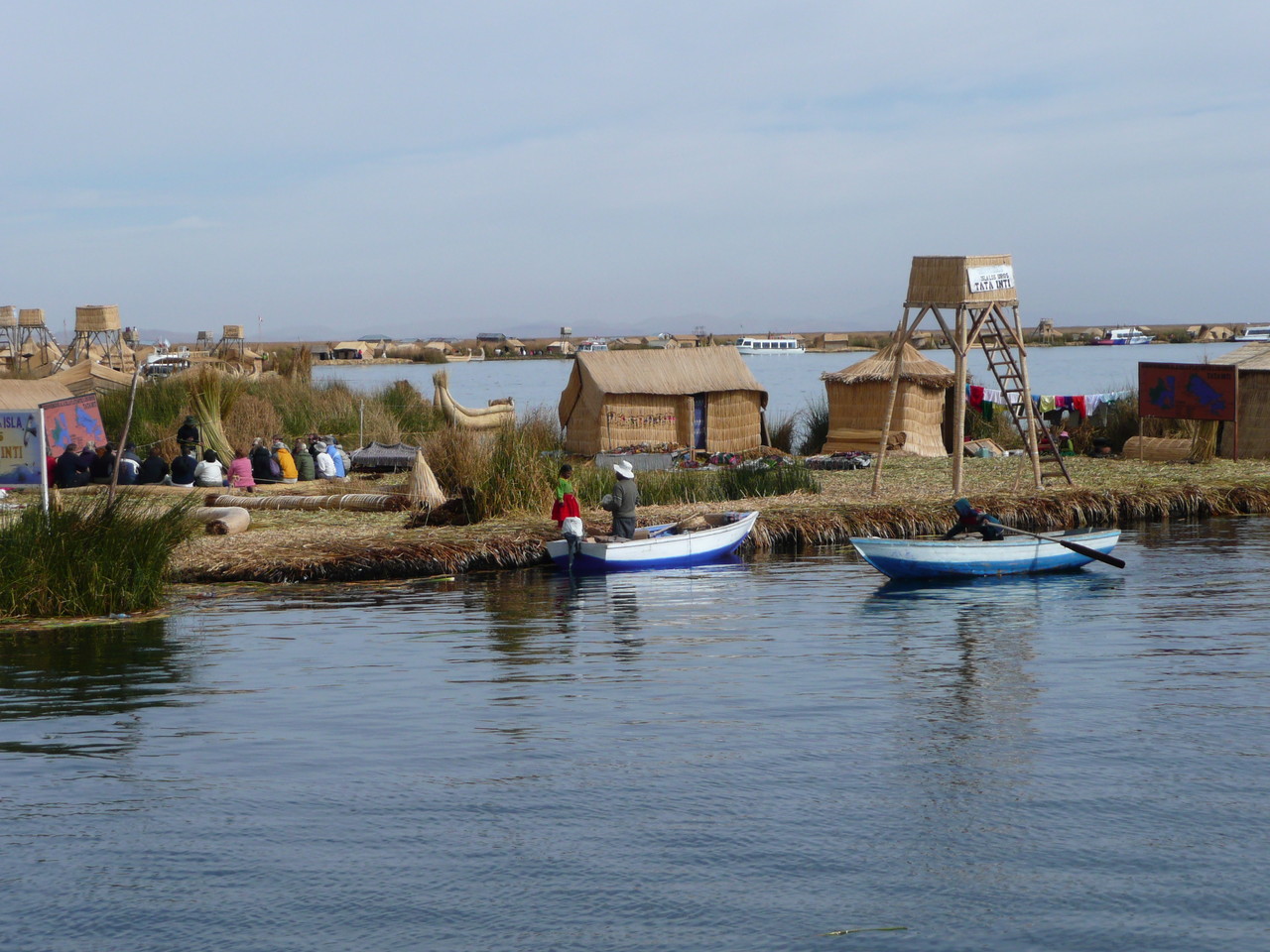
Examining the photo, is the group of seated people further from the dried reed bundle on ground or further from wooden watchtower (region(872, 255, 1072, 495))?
wooden watchtower (region(872, 255, 1072, 495))

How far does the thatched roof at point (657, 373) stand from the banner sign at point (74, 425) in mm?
10210

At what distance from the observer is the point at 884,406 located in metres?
33.1

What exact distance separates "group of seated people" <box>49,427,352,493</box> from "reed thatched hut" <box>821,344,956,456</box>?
12.4 m

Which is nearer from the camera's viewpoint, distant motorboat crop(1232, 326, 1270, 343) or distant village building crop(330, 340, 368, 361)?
distant village building crop(330, 340, 368, 361)

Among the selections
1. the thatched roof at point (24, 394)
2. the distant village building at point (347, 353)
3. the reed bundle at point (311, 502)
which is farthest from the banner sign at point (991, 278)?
the distant village building at point (347, 353)

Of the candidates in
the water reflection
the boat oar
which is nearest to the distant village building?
the boat oar

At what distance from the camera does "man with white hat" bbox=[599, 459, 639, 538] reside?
21.0 metres

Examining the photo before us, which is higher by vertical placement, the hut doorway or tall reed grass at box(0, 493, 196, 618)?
the hut doorway

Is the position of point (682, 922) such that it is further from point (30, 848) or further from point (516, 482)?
point (516, 482)

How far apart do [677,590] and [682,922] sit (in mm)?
12039

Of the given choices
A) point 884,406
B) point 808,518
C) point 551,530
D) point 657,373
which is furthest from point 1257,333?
point 551,530

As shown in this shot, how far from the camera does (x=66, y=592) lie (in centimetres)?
1703

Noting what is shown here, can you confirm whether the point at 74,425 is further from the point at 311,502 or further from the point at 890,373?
the point at 890,373

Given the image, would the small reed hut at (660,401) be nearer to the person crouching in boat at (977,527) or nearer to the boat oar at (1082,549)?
the person crouching in boat at (977,527)
